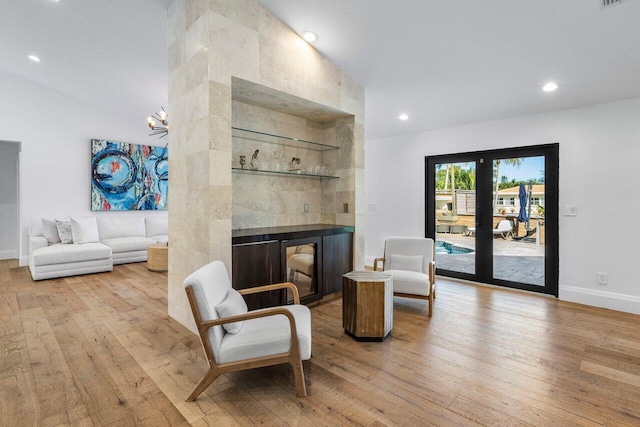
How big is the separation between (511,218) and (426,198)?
1.31 metres

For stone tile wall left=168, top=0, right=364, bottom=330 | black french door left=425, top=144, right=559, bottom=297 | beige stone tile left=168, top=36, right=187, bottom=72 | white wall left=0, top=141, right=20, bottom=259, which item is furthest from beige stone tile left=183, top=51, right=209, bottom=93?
white wall left=0, top=141, right=20, bottom=259

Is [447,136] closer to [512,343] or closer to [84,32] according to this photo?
[512,343]

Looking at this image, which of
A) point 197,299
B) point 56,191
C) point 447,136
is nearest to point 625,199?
point 447,136

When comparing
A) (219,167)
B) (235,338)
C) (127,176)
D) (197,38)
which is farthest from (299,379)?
(127,176)

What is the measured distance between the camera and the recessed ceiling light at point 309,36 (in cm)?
331

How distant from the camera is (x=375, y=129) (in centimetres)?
556

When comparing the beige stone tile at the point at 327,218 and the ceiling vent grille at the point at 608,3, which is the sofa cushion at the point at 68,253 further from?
the ceiling vent grille at the point at 608,3

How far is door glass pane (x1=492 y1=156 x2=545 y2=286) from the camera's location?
441 cm

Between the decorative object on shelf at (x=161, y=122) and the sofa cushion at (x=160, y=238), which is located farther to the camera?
the sofa cushion at (x=160, y=238)

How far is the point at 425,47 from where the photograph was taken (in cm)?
A: 320

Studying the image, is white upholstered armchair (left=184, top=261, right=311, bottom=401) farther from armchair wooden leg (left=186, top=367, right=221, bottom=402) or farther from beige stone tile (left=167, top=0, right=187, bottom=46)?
beige stone tile (left=167, top=0, right=187, bottom=46)

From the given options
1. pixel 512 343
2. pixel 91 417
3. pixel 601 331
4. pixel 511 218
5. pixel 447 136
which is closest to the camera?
pixel 91 417

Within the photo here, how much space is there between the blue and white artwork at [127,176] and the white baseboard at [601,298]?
743 cm

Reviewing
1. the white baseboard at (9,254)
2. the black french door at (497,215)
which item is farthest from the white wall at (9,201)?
the black french door at (497,215)
